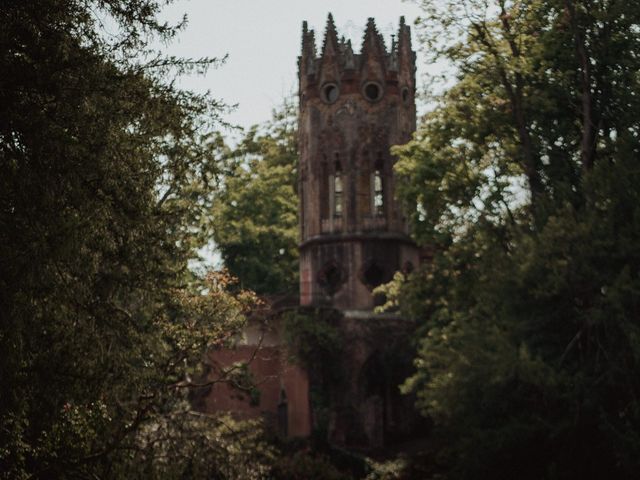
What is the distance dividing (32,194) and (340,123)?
2281cm

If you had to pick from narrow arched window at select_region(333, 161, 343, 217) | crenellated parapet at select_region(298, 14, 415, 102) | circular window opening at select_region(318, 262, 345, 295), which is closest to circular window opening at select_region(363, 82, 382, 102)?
crenellated parapet at select_region(298, 14, 415, 102)

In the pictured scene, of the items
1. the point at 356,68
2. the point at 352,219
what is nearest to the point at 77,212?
the point at 352,219

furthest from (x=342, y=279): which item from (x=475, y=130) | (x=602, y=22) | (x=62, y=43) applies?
(x=62, y=43)

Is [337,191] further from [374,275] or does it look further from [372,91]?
[372,91]

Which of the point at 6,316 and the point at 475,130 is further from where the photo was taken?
the point at 475,130

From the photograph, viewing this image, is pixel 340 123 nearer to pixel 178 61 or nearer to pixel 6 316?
pixel 178 61

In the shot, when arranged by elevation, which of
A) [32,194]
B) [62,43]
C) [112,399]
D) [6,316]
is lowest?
[112,399]

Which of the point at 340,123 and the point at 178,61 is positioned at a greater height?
the point at 340,123

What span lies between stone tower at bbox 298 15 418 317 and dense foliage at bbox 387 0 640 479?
8.55 metres

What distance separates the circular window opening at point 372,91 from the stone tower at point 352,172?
3cm

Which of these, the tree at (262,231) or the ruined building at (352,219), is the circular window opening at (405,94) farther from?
the tree at (262,231)

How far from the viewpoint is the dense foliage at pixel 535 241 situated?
1500cm

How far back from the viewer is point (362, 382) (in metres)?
27.4

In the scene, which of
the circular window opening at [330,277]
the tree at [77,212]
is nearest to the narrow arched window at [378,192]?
the circular window opening at [330,277]
